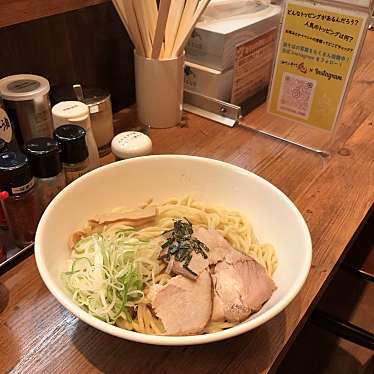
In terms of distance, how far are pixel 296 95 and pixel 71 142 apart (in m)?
0.57

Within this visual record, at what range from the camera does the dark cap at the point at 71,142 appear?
0.75 m

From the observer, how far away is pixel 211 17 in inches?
46.3

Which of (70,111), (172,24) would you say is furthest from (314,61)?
(70,111)

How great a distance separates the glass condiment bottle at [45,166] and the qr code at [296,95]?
1.94ft

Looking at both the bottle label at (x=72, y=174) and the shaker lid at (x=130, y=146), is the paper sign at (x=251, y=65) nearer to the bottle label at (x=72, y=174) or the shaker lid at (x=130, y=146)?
the shaker lid at (x=130, y=146)

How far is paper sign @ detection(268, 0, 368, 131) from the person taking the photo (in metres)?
0.91

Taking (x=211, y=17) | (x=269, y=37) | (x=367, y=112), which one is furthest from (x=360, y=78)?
(x=211, y=17)

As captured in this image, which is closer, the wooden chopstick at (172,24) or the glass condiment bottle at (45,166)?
the glass condiment bottle at (45,166)

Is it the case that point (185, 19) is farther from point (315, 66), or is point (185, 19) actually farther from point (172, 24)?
point (315, 66)

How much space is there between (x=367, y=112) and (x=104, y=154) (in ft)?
2.48

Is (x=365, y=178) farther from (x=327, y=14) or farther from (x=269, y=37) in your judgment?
(x=269, y=37)

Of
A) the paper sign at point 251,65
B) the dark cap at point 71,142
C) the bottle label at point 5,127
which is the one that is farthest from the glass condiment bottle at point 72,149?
the paper sign at point 251,65

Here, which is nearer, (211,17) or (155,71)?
(155,71)

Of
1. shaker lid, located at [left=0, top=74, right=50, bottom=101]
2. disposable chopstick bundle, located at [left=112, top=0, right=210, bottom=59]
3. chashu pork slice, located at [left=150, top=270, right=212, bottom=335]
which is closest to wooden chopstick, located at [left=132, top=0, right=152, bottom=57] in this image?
disposable chopstick bundle, located at [left=112, top=0, right=210, bottom=59]
